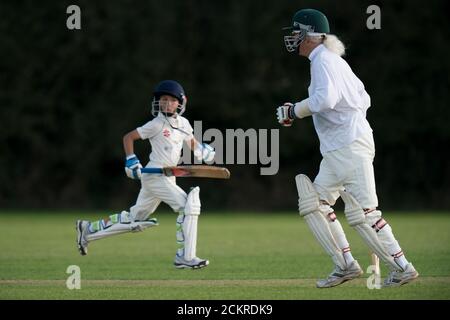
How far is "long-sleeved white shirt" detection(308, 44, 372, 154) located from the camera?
22.0 ft

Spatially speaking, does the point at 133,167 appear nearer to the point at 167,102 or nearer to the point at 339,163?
the point at 167,102

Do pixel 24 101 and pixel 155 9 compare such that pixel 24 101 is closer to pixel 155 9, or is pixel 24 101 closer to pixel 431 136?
pixel 155 9

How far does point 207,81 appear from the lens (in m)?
20.3

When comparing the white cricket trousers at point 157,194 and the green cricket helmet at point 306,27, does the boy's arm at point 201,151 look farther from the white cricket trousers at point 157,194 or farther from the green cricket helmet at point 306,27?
the green cricket helmet at point 306,27

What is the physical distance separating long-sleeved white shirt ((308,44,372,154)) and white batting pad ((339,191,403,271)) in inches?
18.2

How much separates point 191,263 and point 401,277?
207 centimetres

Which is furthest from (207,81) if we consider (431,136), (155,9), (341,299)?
(341,299)

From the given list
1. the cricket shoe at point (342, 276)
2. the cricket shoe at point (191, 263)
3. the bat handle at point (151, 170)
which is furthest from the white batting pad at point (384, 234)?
the bat handle at point (151, 170)

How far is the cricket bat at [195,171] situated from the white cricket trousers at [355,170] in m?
1.17

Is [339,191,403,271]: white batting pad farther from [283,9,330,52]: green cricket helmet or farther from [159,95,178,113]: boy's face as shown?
[159,95,178,113]: boy's face

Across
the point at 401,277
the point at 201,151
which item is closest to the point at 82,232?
the point at 201,151

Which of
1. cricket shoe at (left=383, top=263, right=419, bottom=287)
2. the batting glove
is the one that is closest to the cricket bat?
the batting glove

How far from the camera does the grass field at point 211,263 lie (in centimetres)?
673

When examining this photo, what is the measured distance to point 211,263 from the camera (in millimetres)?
9094
